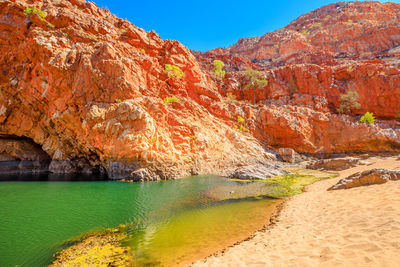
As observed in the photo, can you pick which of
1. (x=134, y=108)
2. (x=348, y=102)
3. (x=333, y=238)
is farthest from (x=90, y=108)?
(x=348, y=102)

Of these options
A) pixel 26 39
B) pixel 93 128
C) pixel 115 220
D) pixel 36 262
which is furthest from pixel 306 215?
pixel 26 39

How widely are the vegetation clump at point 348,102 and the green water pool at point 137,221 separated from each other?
41.4 meters

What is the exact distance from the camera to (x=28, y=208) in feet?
41.8

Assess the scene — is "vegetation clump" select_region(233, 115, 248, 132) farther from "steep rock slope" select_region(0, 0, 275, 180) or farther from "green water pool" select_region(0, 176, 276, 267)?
"green water pool" select_region(0, 176, 276, 267)

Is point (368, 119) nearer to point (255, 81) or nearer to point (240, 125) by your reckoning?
point (255, 81)

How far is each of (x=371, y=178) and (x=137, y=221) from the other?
A: 14.3 m

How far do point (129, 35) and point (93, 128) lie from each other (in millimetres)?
23877

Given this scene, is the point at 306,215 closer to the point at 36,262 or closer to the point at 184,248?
the point at 184,248

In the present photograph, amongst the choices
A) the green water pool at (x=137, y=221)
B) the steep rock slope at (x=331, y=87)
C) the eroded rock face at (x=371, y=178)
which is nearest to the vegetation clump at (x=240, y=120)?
the steep rock slope at (x=331, y=87)

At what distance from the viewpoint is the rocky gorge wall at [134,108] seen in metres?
25.5

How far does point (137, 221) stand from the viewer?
34.3 ft

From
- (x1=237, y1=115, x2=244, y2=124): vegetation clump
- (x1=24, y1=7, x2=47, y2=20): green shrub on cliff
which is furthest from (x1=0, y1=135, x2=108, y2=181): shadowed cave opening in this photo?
(x1=237, y1=115, x2=244, y2=124): vegetation clump

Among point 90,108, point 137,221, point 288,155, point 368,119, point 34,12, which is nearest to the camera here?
point 137,221

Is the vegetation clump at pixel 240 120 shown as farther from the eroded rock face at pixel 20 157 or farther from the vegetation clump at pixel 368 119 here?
the eroded rock face at pixel 20 157
